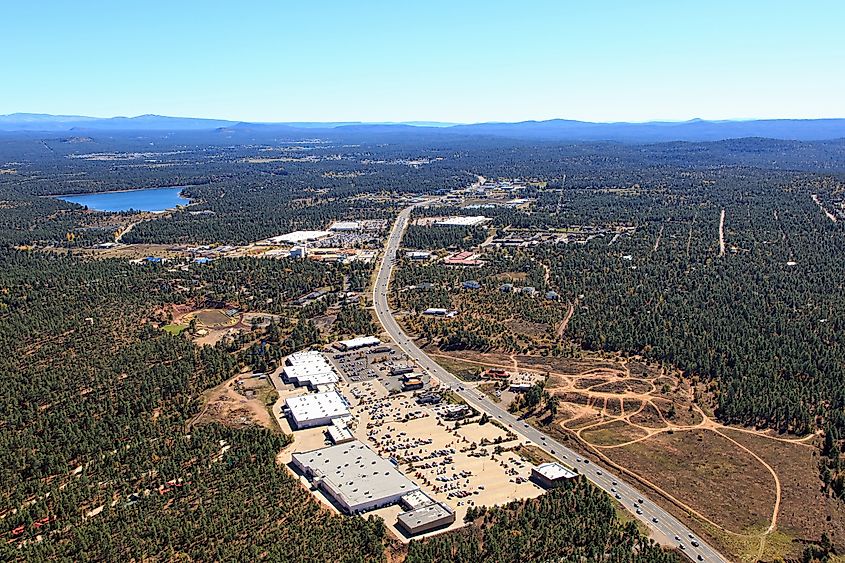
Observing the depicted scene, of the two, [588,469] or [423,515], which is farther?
[588,469]

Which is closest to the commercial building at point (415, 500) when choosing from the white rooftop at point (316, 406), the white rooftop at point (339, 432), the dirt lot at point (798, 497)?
the white rooftop at point (339, 432)

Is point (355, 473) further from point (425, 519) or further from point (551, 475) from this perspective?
point (551, 475)

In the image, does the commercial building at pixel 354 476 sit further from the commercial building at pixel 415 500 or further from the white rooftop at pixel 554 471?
the white rooftop at pixel 554 471

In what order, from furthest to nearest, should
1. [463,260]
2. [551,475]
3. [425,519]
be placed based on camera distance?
[463,260] < [551,475] < [425,519]

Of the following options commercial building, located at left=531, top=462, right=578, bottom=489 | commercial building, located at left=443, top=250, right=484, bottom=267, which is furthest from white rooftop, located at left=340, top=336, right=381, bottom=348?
commercial building, located at left=443, top=250, right=484, bottom=267

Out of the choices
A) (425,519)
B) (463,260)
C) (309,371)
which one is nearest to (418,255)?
(463,260)

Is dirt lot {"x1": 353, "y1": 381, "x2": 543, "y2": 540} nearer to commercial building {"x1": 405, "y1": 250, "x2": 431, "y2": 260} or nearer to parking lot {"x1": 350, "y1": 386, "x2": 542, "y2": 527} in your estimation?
parking lot {"x1": 350, "y1": 386, "x2": 542, "y2": 527}

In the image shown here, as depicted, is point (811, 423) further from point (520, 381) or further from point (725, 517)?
point (520, 381)
